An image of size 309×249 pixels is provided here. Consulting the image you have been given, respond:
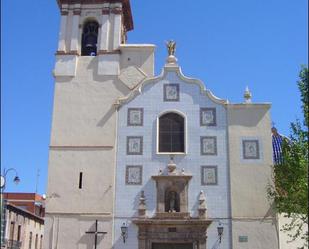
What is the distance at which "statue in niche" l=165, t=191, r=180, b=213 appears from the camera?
80.9 feet

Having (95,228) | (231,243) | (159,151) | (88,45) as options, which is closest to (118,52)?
(88,45)

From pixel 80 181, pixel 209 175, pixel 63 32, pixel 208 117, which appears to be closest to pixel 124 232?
pixel 80 181

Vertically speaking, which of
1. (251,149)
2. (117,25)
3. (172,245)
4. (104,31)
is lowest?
(172,245)

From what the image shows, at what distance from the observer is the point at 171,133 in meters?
25.9

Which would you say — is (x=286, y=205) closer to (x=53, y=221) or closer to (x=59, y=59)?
(x=53, y=221)

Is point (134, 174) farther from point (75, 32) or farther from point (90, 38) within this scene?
point (75, 32)

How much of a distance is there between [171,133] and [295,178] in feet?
21.6

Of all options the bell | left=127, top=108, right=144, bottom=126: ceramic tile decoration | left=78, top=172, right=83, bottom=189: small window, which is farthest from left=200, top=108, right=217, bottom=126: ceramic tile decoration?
the bell

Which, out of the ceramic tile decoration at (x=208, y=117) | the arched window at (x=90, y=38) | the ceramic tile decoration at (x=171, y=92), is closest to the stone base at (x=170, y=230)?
the ceramic tile decoration at (x=208, y=117)

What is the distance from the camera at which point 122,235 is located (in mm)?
24234

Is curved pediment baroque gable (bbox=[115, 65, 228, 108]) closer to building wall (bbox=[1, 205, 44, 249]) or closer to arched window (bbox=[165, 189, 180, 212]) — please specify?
arched window (bbox=[165, 189, 180, 212])

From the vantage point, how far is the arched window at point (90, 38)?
93.7 feet

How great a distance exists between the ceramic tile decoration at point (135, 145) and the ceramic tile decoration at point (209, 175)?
3282 millimetres

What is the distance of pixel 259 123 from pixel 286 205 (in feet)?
16.2
